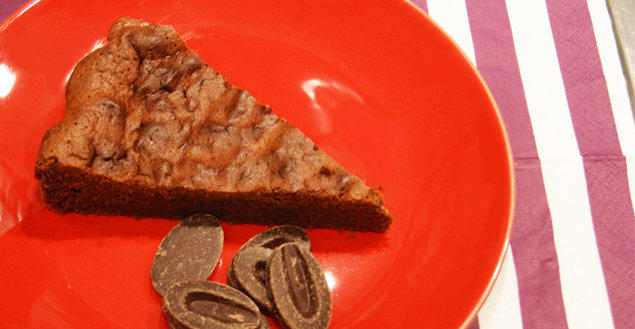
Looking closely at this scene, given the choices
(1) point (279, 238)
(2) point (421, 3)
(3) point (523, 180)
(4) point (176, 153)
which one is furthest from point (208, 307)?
(2) point (421, 3)

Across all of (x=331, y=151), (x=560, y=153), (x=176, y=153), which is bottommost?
(x=560, y=153)

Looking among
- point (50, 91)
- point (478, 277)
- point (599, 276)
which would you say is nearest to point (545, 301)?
point (599, 276)

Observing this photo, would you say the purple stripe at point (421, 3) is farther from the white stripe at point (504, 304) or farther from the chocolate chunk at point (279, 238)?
the chocolate chunk at point (279, 238)

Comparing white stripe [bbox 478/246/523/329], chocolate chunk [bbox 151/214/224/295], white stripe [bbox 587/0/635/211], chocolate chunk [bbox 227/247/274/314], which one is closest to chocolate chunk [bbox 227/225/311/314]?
chocolate chunk [bbox 227/247/274/314]

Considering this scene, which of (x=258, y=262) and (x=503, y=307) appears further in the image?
(x=503, y=307)

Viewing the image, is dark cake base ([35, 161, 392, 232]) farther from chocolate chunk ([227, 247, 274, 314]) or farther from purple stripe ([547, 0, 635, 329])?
purple stripe ([547, 0, 635, 329])

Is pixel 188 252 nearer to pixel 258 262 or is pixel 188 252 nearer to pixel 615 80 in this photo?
pixel 258 262
